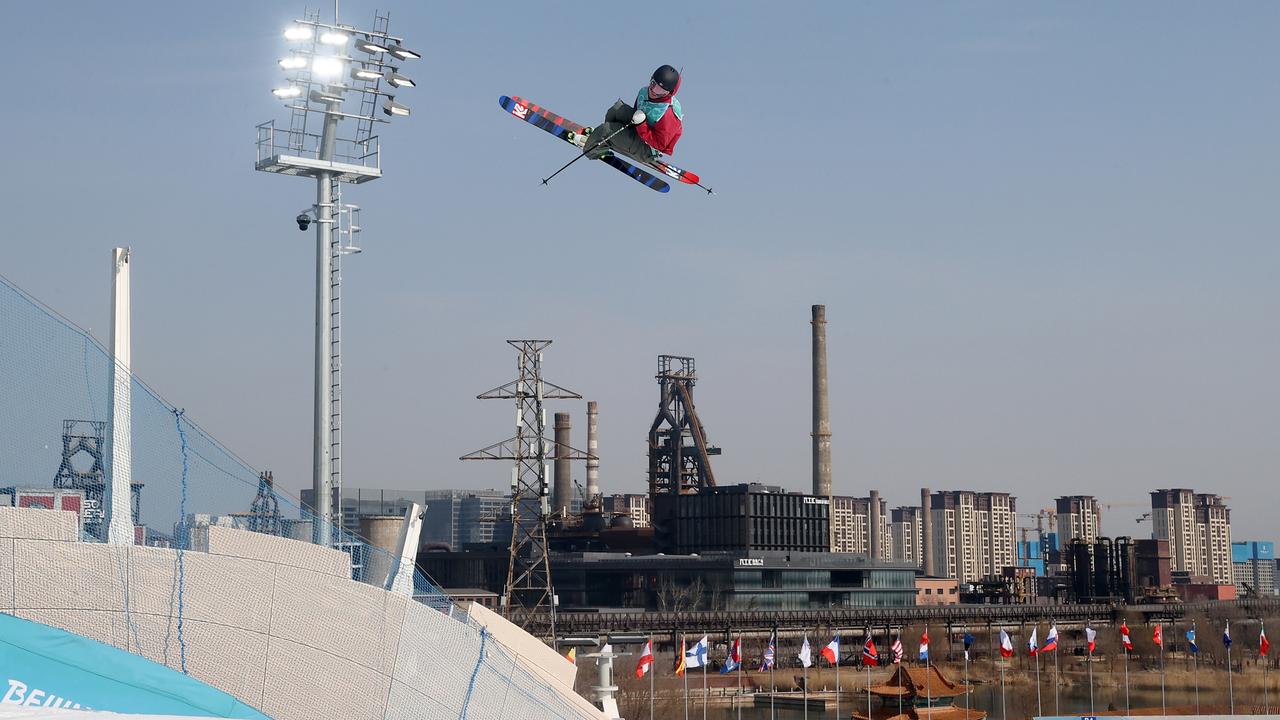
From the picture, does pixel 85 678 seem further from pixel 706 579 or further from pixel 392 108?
pixel 706 579

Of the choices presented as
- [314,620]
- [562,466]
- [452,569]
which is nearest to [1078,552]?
[562,466]

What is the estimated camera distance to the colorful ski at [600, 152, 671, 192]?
30.1 metres

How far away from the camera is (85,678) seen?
64.8 feet

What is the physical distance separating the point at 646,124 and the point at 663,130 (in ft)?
1.24

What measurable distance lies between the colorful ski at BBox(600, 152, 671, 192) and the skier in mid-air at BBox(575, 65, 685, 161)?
0.64m

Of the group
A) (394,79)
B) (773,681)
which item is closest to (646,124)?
(394,79)

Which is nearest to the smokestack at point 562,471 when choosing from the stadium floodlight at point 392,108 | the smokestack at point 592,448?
the smokestack at point 592,448

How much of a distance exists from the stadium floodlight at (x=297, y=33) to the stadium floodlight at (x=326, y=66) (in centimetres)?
58

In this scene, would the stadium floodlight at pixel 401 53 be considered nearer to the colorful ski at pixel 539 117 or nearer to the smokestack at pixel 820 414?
the colorful ski at pixel 539 117

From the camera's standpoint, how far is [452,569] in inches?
4934

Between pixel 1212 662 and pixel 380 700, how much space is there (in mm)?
94086

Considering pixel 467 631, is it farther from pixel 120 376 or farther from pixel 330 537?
pixel 120 376

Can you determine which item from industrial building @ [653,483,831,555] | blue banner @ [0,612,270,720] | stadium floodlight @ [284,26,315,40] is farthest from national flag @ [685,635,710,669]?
industrial building @ [653,483,831,555]

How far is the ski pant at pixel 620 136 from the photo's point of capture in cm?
2841
